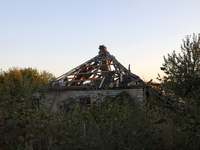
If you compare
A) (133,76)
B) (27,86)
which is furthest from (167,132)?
(133,76)

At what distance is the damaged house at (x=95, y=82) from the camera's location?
43.7ft

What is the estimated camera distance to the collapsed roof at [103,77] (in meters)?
13.9

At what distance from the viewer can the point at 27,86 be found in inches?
117

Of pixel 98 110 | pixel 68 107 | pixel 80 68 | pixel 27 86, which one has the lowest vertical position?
pixel 68 107

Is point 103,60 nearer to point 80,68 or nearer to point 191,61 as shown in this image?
point 80,68

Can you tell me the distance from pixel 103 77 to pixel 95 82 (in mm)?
1866

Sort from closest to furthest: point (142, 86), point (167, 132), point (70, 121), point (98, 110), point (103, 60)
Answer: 1. point (167, 132)
2. point (98, 110)
3. point (70, 121)
4. point (142, 86)
5. point (103, 60)

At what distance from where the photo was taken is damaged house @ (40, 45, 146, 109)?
43.7 feet

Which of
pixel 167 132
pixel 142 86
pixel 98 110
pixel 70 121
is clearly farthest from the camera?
pixel 142 86

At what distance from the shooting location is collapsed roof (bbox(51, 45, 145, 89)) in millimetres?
13920

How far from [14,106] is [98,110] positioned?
147 centimetres

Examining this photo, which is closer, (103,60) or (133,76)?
(133,76)

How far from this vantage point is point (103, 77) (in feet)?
52.9

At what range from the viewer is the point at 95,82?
14.4 meters
